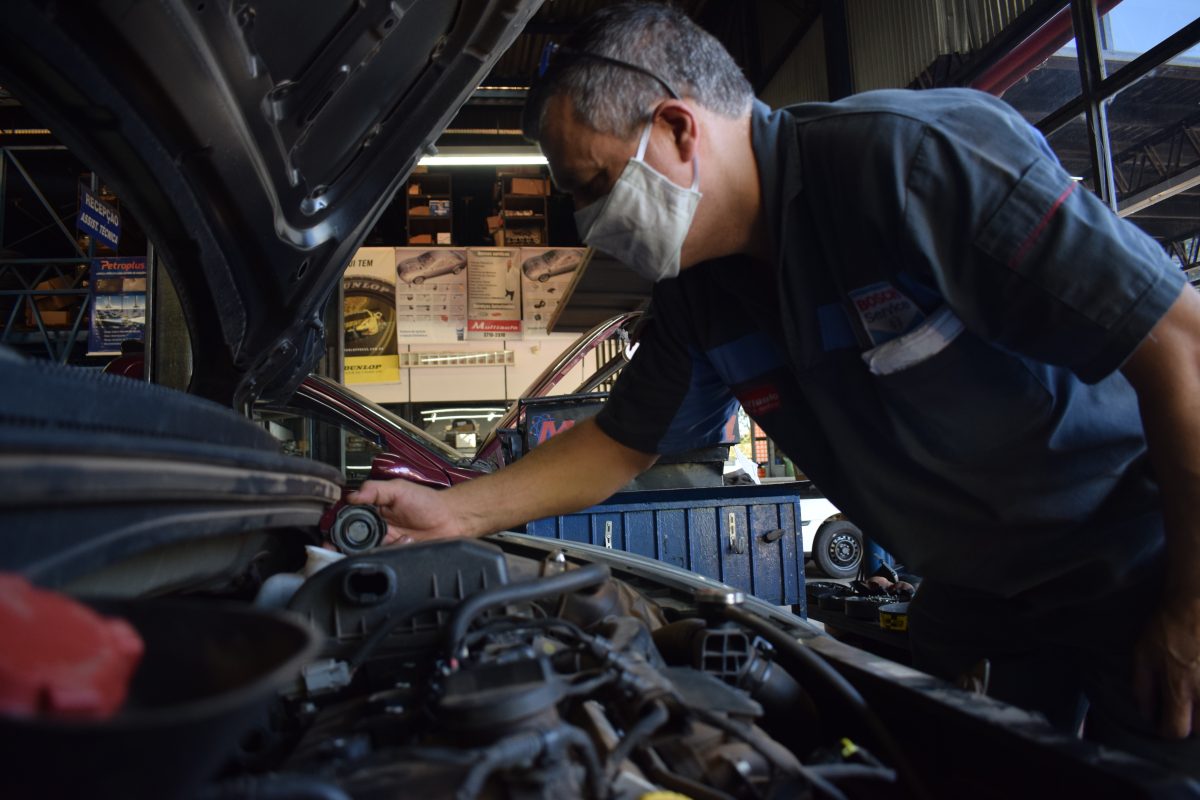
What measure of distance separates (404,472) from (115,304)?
12.9 ft

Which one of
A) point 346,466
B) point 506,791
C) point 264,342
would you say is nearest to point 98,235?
point 346,466

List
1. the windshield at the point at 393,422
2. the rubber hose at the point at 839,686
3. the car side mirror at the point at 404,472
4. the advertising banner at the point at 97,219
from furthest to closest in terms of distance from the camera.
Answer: the advertising banner at the point at 97,219, the windshield at the point at 393,422, the car side mirror at the point at 404,472, the rubber hose at the point at 839,686

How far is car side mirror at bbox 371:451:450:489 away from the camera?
10.0 ft

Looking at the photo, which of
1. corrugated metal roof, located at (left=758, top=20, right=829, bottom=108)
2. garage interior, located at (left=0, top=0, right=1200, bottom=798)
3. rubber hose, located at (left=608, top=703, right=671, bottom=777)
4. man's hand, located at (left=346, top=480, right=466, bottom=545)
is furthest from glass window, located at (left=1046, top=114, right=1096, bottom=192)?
rubber hose, located at (left=608, top=703, right=671, bottom=777)

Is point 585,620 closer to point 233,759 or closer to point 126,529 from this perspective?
point 233,759

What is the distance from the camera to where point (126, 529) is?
0.51 metres

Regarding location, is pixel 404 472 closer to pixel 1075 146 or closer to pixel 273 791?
pixel 273 791

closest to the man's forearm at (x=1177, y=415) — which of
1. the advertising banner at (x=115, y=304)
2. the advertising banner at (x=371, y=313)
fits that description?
the advertising banner at (x=115, y=304)

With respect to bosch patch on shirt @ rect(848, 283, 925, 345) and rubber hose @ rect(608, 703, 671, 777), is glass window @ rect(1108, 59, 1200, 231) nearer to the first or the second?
bosch patch on shirt @ rect(848, 283, 925, 345)

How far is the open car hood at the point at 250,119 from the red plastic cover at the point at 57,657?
65cm

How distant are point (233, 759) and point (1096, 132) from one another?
11.9ft

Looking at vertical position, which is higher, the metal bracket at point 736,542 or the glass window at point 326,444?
the glass window at point 326,444

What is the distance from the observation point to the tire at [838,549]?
4488 millimetres

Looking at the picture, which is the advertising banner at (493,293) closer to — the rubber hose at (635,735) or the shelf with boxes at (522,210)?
the shelf with boxes at (522,210)
